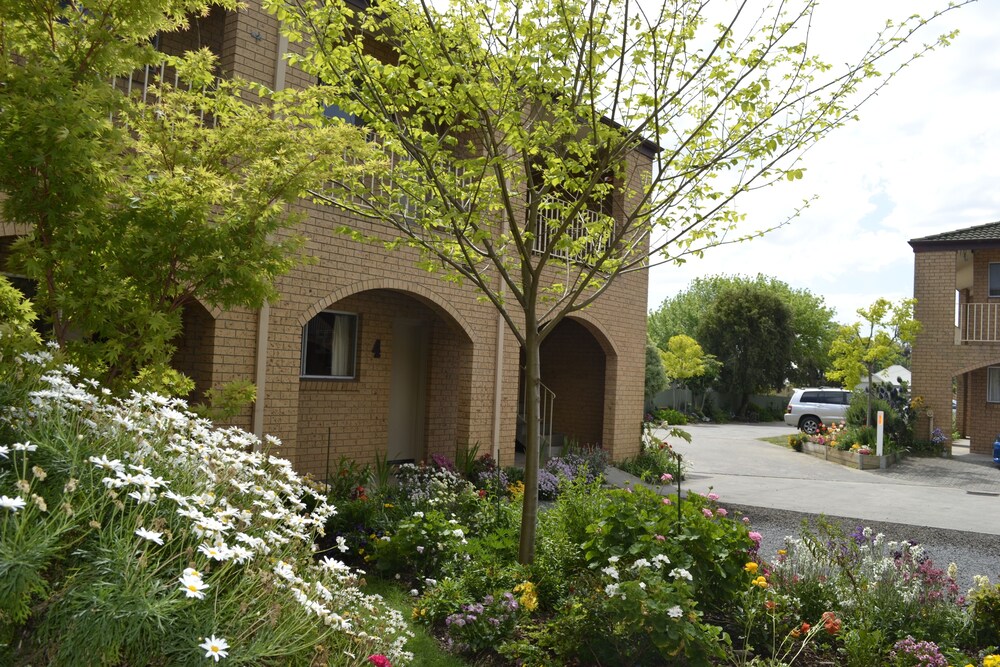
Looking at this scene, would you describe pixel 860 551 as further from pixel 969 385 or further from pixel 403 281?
pixel 969 385

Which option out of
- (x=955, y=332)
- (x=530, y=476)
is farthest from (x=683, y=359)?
(x=530, y=476)

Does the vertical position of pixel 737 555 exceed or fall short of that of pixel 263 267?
it falls short

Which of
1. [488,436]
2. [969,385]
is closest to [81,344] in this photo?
[488,436]

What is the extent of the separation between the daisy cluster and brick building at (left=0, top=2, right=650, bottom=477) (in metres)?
3.75

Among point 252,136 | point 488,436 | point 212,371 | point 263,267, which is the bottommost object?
point 488,436

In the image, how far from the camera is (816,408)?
28641 millimetres

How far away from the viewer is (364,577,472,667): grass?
4.64 metres

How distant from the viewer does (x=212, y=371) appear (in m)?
7.92

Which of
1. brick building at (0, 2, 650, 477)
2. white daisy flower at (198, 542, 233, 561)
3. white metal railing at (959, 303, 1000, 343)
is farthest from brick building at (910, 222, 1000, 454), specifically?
white daisy flower at (198, 542, 233, 561)

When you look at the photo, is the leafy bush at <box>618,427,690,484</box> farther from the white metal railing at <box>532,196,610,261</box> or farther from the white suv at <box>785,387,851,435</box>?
the white suv at <box>785,387,851,435</box>

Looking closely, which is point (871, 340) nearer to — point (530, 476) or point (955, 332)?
point (955, 332)

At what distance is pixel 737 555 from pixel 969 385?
22.3 metres

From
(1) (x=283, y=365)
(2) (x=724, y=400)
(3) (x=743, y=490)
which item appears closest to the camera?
(1) (x=283, y=365)

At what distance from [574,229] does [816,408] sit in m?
21.2
